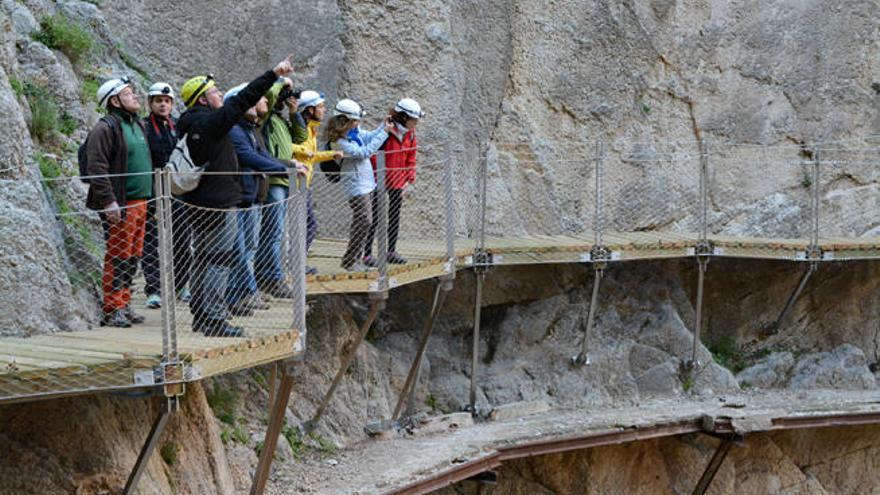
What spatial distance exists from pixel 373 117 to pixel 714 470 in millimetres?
5474

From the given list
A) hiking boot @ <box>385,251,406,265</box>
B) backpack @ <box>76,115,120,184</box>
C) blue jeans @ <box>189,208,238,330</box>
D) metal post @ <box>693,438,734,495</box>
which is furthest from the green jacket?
metal post @ <box>693,438,734,495</box>

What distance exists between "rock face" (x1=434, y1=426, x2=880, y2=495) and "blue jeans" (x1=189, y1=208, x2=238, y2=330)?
5.78 m

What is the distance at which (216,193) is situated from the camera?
8.57 metres

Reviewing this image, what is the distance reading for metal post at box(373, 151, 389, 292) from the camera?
36.8 ft

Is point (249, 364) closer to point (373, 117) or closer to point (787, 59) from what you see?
point (373, 117)

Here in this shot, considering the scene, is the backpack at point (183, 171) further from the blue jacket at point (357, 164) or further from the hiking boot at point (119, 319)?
the blue jacket at point (357, 164)

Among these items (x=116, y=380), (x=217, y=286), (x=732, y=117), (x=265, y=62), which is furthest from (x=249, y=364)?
(x=732, y=117)

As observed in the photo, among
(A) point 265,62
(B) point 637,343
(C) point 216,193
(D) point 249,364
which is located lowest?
Answer: (B) point 637,343

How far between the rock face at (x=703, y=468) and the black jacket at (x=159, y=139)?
5.30 metres

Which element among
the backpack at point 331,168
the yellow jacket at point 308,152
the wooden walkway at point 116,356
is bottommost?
the wooden walkway at point 116,356

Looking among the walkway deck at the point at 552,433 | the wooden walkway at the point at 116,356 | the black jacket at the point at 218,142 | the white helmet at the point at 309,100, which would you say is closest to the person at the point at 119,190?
the wooden walkway at the point at 116,356

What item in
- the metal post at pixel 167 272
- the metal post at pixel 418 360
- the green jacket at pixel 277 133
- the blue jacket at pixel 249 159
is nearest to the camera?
the metal post at pixel 167 272

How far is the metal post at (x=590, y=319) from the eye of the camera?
15.1 metres

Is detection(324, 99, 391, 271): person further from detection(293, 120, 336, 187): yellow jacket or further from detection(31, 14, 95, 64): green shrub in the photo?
detection(31, 14, 95, 64): green shrub
